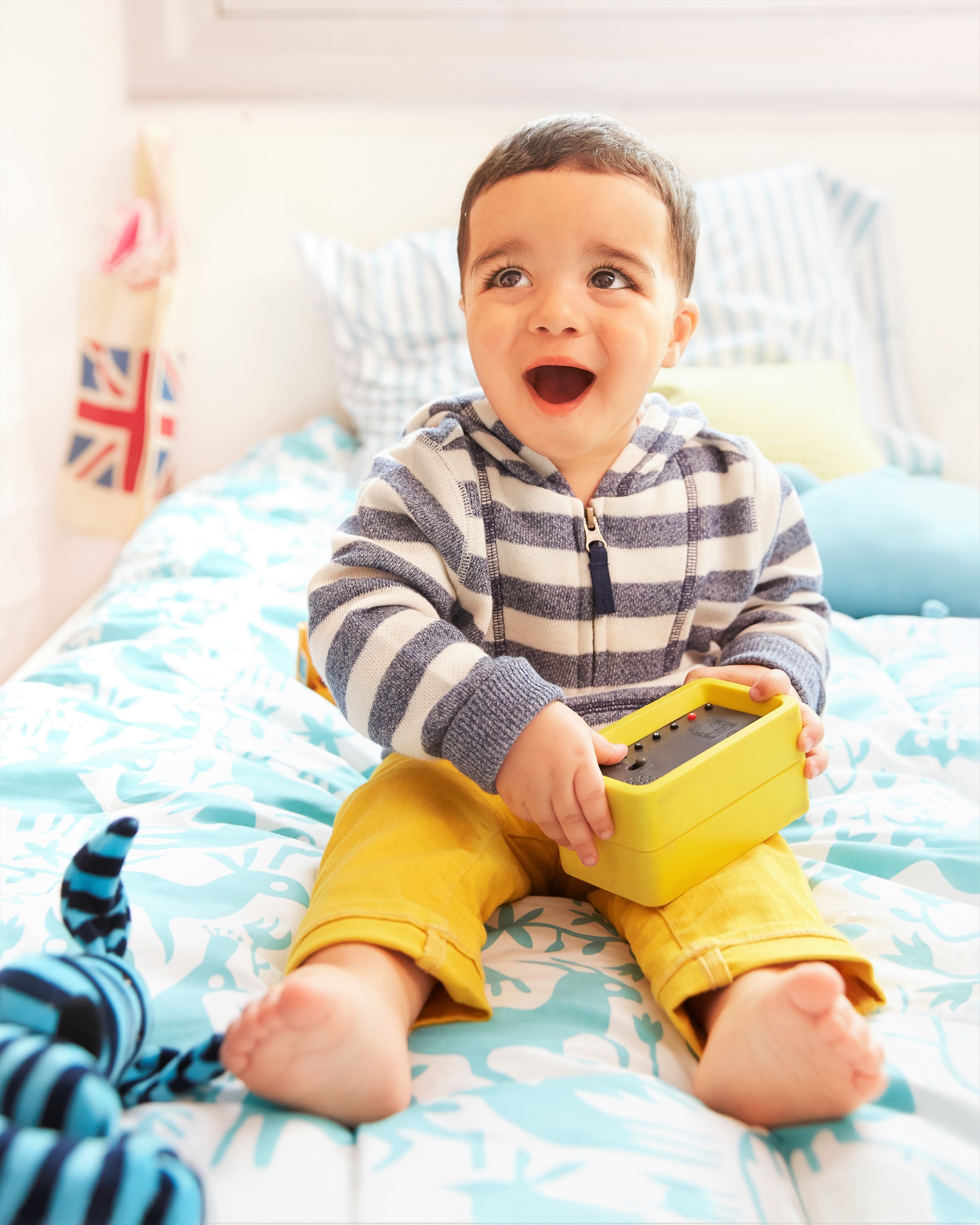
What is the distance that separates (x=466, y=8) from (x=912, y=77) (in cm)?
91

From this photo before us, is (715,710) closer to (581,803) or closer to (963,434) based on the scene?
(581,803)

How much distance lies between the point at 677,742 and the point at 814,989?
0.22 m

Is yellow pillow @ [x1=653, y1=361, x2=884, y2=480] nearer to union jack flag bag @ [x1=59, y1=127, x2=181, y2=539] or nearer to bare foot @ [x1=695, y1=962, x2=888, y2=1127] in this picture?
union jack flag bag @ [x1=59, y1=127, x2=181, y2=539]

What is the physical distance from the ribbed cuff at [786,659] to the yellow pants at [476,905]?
156 millimetres

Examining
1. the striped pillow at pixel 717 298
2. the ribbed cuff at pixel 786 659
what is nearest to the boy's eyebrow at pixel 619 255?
the ribbed cuff at pixel 786 659

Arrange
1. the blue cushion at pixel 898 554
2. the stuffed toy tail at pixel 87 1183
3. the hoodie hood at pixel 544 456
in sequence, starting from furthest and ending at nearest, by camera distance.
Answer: the blue cushion at pixel 898 554 < the hoodie hood at pixel 544 456 < the stuffed toy tail at pixel 87 1183

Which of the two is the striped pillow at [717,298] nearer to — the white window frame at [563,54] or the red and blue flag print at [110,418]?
the white window frame at [563,54]

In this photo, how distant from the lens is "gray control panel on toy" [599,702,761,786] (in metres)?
0.65

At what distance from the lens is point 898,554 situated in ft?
4.26

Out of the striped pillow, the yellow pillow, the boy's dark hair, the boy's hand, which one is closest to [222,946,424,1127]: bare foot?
the boy's hand

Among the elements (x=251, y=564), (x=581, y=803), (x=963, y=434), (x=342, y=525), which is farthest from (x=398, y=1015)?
(x=963, y=434)

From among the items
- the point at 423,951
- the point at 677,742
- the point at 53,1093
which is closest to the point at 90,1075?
the point at 53,1093

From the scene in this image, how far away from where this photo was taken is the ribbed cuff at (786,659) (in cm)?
82

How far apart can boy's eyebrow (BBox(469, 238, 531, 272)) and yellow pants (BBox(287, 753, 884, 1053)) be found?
407mm
